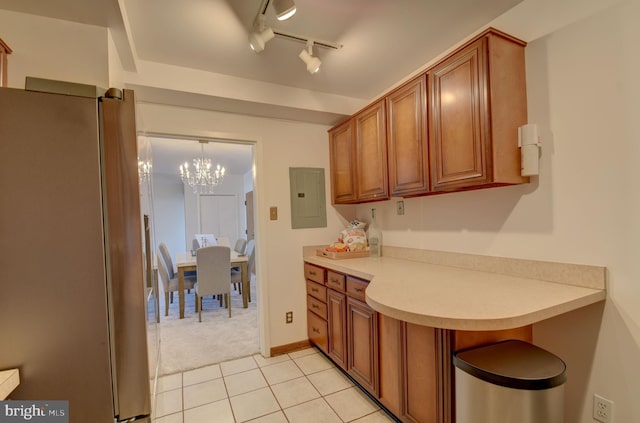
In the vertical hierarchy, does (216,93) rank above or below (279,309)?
above

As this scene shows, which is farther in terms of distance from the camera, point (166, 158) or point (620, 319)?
point (166, 158)

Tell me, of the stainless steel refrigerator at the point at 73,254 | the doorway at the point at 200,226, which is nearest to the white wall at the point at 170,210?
the doorway at the point at 200,226

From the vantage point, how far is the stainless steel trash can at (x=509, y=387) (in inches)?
41.6

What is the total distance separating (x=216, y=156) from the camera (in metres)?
5.31

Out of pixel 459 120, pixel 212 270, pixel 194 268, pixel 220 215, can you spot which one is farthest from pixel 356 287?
pixel 220 215

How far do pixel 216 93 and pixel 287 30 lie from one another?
0.81m

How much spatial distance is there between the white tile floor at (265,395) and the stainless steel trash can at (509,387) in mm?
858

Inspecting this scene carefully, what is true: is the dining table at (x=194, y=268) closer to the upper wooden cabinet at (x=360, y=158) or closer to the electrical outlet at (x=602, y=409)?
the upper wooden cabinet at (x=360, y=158)

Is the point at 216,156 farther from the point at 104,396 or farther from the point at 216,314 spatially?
the point at 104,396

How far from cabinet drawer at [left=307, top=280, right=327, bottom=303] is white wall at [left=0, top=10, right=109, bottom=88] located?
2084 millimetres

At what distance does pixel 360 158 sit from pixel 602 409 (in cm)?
210

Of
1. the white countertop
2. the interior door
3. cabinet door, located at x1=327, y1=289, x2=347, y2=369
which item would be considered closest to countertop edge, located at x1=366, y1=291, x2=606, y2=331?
the white countertop

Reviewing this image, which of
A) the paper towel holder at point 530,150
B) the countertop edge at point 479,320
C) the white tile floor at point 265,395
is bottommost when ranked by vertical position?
the white tile floor at point 265,395

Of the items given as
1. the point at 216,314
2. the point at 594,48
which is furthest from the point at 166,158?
the point at 594,48
